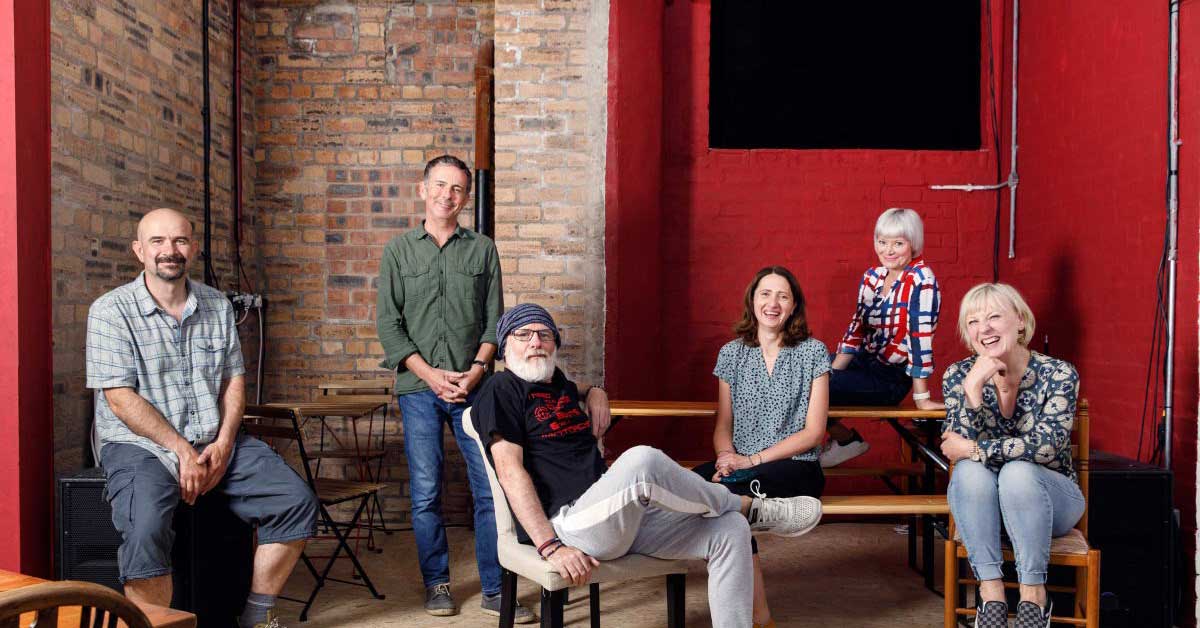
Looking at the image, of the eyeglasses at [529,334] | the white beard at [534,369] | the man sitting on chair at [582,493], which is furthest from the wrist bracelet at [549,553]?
the eyeglasses at [529,334]

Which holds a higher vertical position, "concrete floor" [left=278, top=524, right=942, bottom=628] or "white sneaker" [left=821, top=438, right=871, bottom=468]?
"white sneaker" [left=821, top=438, right=871, bottom=468]

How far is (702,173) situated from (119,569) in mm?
3187

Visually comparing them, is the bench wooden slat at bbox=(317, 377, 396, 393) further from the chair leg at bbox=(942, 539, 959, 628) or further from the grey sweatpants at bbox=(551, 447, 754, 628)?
the chair leg at bbox=(942, 539, 959, 628)

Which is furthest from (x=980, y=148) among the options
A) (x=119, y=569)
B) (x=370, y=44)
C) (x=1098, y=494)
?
(x=119, y=569)

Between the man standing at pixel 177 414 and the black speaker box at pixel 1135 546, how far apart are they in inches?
106

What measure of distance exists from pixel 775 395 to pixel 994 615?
975 millimetres

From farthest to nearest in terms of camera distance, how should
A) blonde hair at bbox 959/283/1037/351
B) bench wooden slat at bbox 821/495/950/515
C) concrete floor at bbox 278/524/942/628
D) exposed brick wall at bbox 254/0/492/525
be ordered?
1. exposed brick wall at bbox 254/0/492/525
2. concrete floor at bbox 278/524/942/628
3. bench wooden slat at bbox 821/495/950/515
4. blonde hair at bbox 959/283/1037/351

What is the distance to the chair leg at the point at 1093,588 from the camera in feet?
9.42

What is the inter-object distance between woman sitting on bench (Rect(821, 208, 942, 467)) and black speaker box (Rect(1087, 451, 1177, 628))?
2.35 feet

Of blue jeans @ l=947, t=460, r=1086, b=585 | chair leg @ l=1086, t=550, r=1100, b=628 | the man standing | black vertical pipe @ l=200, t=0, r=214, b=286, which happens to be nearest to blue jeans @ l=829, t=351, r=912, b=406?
blue jeans @ l=947, t=460, r=1086, b=585

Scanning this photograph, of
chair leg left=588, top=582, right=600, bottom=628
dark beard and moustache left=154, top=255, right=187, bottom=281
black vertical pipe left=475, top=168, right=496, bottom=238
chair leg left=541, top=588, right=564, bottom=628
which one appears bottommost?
chair leg left=588, top=582, right=600, bottom=628

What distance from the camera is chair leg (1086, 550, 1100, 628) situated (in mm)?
2871

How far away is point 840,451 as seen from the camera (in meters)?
4.14

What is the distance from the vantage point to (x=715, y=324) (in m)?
4.86
